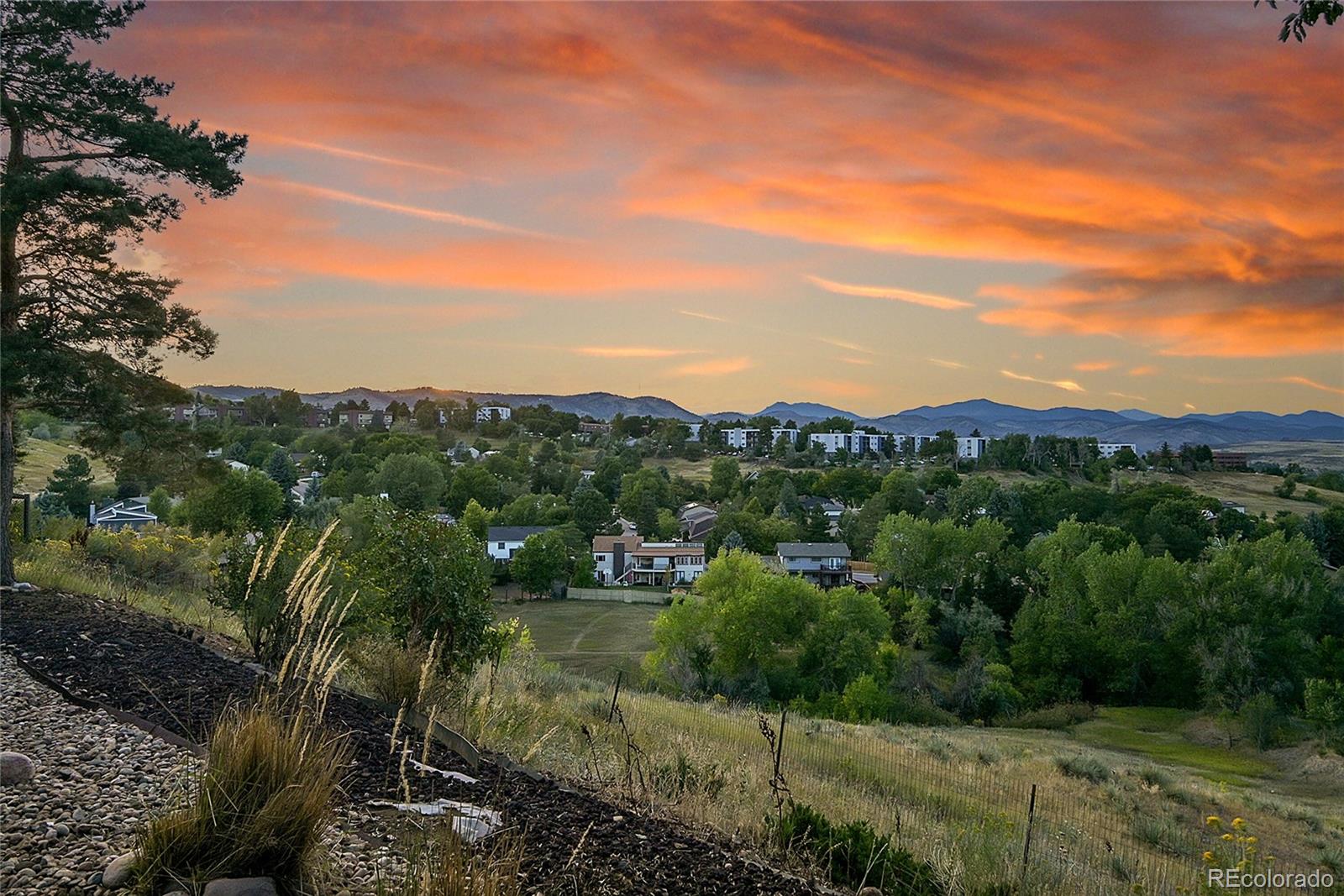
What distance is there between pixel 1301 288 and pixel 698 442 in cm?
9245

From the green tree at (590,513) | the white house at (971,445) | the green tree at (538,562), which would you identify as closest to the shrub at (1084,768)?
the green tree at (538,562)

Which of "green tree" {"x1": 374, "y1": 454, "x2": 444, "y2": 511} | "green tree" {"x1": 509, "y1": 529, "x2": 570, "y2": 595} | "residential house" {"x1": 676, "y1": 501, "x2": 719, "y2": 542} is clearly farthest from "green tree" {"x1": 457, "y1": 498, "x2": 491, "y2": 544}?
"residential house" {"x1": 676, "y1": 501, "x2": 719, "y2": 542}

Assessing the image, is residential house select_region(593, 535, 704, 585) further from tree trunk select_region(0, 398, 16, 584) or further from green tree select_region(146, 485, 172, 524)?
tree trunk select_region(0, 398, 16, 584)

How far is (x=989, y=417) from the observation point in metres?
128

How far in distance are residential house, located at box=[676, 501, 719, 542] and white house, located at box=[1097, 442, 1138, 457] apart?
169 ft

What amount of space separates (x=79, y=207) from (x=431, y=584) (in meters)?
7.74

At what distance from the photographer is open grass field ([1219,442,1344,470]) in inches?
3211

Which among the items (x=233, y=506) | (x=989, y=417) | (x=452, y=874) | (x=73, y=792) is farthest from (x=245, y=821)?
(x=989, y=417)

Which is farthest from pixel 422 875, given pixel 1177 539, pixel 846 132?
pixel 1177 539

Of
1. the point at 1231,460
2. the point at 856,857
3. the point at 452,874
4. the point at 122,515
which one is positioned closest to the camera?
the point at 452,874

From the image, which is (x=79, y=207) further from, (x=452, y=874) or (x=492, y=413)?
(x=492, y=413)

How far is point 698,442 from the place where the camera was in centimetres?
11356

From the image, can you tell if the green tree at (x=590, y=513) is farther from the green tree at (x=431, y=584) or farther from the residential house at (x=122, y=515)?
the green tree at (x=431, y=584)

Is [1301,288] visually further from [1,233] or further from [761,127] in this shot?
[1,233]
